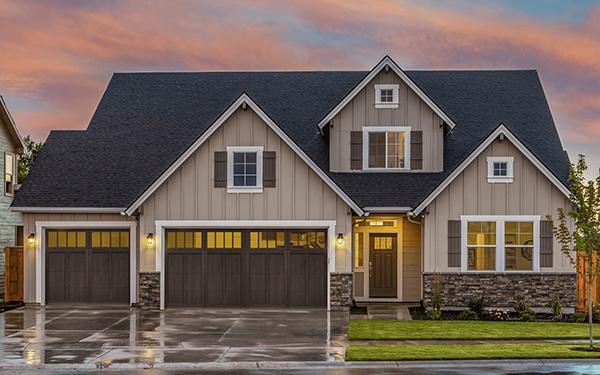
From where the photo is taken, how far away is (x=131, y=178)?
28.9 meters

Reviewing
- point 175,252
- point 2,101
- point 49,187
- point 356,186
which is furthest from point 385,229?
point 2,101

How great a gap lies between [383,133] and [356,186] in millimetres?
2111

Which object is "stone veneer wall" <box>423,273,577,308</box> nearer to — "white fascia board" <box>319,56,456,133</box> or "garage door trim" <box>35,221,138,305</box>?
"white fascia board" <box>319,56,456,133</box>

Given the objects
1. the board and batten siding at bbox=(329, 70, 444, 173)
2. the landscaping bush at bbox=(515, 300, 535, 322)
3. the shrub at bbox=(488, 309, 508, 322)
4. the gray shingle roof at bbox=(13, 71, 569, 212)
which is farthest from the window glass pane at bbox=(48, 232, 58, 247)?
the landscaping bush at bbox=(515, 300, 535, 322)

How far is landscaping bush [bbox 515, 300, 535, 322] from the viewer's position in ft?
79.0

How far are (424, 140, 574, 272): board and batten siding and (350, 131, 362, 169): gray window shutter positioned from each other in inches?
141

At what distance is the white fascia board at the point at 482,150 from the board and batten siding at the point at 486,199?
250mm

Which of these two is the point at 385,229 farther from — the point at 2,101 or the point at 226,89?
the point at 2,101

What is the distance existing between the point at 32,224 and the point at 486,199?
14.7m

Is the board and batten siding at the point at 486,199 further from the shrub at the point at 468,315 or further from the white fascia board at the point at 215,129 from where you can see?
the white fascia board at the point at 215,129

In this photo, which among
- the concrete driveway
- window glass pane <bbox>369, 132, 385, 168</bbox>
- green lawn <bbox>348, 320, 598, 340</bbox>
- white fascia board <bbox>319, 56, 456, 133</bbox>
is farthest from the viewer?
window glass pane <bbox>369, 132, 385, 168</bbox>

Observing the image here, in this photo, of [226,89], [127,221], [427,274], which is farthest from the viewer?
[226,89]

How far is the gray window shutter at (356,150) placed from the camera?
28.4m

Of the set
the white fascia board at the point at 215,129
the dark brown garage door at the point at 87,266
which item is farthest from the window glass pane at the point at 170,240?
the dark brown garage door at the point at 87,266
